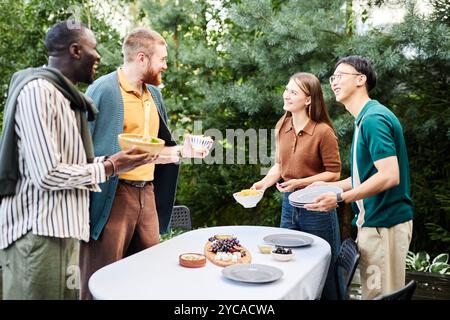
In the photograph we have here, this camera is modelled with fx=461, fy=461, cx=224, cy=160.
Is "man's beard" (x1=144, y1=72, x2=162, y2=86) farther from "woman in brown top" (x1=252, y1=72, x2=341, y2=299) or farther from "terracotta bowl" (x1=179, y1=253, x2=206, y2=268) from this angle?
"terracotta bowl" (x1=179, y1=253, x2=206, y2=268)

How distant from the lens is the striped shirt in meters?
1.51

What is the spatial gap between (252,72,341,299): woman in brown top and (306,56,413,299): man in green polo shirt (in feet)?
1.61

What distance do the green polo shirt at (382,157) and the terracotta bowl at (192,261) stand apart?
78cm

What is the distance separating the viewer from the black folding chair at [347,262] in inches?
77.0

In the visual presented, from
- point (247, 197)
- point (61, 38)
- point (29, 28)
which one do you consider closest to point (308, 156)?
point (247, 197)

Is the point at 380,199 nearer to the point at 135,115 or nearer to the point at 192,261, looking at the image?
the point at 192,261

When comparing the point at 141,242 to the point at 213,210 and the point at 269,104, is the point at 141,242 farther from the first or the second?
the point at 213,210

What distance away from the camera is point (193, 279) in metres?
1.76

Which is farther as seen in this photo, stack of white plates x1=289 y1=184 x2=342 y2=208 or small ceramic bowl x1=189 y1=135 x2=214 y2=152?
small ceramic bowl x1=189 y1=135 x2=214 y2=152

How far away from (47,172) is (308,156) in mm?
1613

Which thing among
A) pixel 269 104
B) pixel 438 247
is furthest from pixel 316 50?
pixel 438 247

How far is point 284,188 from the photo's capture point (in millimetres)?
2641

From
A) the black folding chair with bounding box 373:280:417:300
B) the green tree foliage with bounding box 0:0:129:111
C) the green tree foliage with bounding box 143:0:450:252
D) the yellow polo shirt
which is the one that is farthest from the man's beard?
the green tree foliage with bounding box 0:0:129:111

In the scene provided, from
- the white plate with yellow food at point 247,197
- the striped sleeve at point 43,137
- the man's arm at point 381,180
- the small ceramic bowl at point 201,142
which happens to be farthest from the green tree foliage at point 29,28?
the man's arm at point 381,180
